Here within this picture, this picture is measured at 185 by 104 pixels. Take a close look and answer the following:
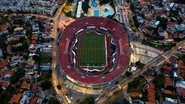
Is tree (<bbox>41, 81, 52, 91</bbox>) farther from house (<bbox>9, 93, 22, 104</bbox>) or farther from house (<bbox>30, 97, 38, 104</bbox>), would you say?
house (<bbox>9, 93, 22, 104</bbox>)

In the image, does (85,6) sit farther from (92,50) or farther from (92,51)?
(92,51)

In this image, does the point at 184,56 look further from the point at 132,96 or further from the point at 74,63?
the point at 74,63

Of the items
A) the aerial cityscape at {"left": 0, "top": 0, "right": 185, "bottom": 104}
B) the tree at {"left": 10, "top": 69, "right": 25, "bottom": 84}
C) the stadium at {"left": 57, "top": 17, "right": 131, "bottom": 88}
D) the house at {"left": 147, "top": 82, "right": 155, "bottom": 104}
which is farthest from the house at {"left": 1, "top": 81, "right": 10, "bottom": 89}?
the house at {"left": 147, "top": 82, "right": 155, "bottom": 104}

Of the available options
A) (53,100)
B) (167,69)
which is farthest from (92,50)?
(167,69)

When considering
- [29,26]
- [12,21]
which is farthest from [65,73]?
[12,21]

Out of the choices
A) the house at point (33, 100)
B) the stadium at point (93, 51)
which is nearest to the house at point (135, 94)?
the stadium at point (93, 51)

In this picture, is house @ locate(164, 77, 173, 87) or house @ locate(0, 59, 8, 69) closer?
house @ locate(164, 77, 173, 87)
